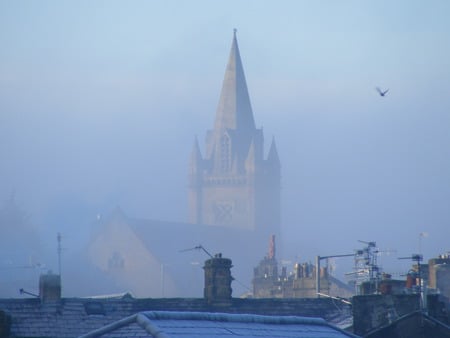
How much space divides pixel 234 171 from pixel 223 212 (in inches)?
151

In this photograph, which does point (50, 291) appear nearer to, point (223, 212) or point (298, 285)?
point (298, 285)

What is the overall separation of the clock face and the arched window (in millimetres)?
3025

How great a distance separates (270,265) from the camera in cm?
8219

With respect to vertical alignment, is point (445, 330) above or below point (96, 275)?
below

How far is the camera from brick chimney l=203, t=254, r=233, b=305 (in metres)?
43.7

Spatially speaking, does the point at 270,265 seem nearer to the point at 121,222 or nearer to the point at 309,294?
the point at 309,294

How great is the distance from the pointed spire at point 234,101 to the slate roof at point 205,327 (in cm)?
12278

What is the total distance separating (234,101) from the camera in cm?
15425

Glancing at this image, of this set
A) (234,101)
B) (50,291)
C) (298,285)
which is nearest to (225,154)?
(234,101)

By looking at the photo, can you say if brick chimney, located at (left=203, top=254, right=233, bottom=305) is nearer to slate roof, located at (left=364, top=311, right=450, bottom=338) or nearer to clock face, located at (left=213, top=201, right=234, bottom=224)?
slate roof, located at (left=364, top=311, right=450, bottom=338)

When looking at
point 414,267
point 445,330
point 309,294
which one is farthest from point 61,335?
point 309,294

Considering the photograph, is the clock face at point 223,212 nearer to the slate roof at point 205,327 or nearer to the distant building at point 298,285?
Answer: the distant building at point 298,285

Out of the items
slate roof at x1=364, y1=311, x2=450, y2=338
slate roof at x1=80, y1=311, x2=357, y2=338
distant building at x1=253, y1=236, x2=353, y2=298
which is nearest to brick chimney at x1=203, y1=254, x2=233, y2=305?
slate roof at x1=364, y1=311, x2=450, y2=338

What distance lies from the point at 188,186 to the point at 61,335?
114369 millimetres
